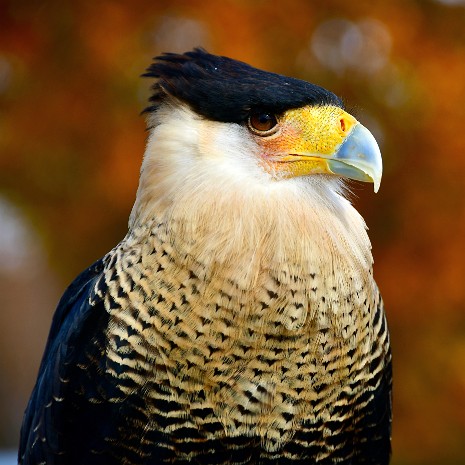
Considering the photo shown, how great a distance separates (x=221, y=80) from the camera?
304 cm

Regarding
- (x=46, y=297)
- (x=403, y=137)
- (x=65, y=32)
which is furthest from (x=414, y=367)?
(x=46, y=297)

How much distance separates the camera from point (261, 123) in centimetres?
304

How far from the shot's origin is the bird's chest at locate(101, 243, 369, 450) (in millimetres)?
2984

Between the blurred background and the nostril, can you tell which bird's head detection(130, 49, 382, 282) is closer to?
the nostril

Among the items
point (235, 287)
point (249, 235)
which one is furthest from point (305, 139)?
point (235, 287)

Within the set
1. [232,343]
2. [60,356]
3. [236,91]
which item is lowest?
[60,356]

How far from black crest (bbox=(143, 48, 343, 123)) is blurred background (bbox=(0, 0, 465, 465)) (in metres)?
3.05

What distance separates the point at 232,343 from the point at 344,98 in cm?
327

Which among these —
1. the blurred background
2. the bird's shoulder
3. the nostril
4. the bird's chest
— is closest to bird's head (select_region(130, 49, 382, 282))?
the nostril

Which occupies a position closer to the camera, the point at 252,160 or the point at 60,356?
the point at 252,160

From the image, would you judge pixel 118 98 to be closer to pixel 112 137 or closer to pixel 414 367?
pixel 112 137

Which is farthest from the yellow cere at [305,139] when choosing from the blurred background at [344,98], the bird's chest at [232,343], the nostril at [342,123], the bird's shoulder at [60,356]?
the blurred background at [344,98]

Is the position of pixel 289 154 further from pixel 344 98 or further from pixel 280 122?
pixel 344 98

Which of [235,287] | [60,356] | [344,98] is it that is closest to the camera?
[235,287]
